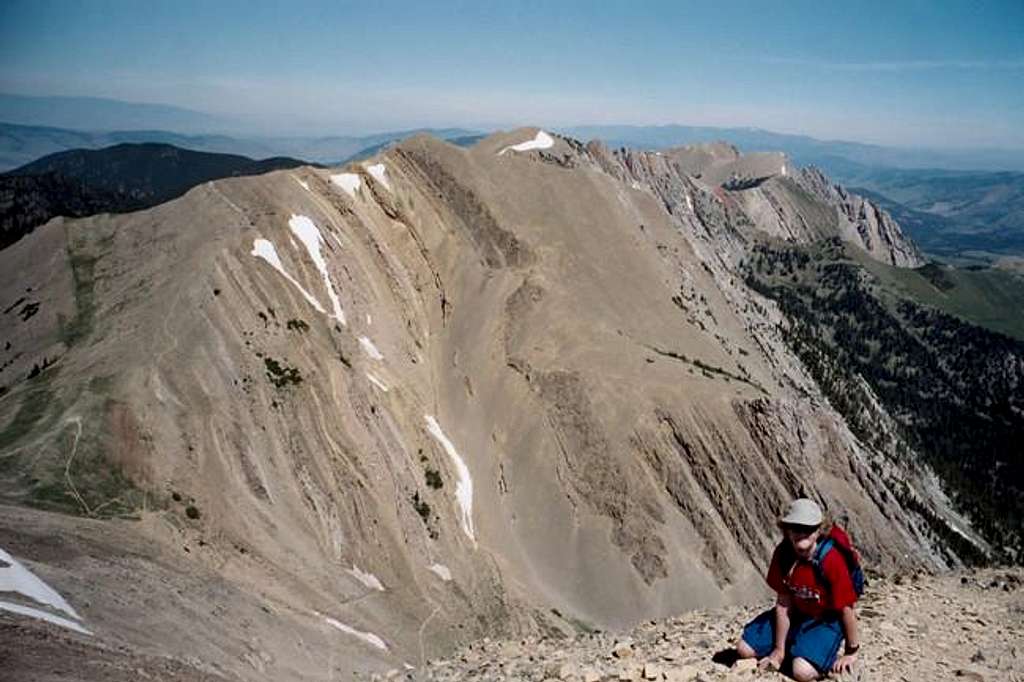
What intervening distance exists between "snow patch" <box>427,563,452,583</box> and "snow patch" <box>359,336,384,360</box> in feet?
54.7

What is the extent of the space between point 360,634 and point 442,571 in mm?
10848

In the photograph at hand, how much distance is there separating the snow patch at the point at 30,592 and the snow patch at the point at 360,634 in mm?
13009

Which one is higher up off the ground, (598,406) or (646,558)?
(598,406)

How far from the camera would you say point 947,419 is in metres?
164

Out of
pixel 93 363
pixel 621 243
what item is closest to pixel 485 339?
pixel 621 243

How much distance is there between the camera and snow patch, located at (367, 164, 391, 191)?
69.2 meters

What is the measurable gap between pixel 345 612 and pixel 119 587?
12258 mm

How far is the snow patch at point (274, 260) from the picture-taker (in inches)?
2002

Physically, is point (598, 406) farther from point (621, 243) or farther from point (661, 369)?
point (621, 243)

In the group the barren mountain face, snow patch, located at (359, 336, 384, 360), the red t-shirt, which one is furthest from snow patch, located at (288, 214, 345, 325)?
the red t-shirt

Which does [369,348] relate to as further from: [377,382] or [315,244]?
[315,244]

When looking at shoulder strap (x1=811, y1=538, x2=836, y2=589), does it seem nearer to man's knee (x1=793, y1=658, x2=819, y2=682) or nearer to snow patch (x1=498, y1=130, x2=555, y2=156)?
man's knee (x1=793, y1=658, x2=819, y2=682)

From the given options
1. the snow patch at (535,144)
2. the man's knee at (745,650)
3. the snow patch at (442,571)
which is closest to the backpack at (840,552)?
the man's knee at (745,650)

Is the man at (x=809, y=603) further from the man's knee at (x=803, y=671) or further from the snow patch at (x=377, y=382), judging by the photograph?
the snow patch at (x=377, y=382)
